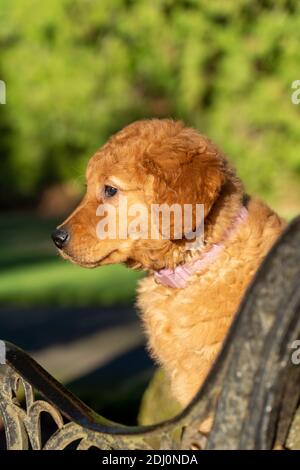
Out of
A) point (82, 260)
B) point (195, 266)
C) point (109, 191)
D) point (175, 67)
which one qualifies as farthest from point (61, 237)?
point (175, 67)

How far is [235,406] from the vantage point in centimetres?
206

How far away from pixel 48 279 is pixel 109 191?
11.1 metres

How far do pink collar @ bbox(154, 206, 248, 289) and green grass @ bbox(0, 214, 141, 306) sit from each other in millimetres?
7844

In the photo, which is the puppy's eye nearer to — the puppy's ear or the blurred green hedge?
the puppy's ear

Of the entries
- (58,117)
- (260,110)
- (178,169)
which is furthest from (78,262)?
(58,117)

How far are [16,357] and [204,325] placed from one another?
34.5 inches

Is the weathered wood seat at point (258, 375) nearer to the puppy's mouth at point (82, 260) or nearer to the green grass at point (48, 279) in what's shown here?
the puppy's mouth at point (82, 260)

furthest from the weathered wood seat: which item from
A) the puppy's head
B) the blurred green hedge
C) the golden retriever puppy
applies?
the blurred green hedge

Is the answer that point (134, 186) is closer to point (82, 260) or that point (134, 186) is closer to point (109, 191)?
point (109, 191)

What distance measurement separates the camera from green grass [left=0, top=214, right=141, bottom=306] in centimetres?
1251

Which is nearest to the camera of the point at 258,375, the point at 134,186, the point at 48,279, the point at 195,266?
the point at 258,375

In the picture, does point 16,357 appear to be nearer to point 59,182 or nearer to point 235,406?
point 235,406

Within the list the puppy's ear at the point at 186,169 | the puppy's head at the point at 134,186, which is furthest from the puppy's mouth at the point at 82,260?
the puppy's ear at the point at 186,169

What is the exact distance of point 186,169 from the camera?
346cm
